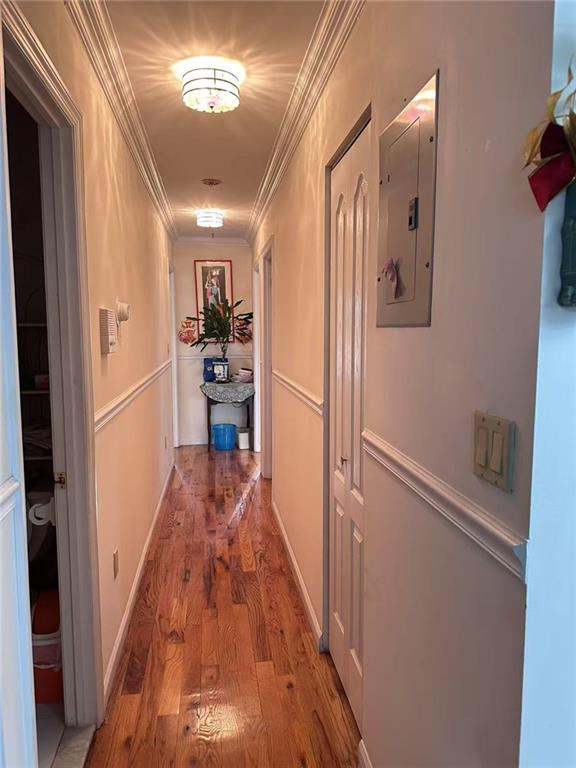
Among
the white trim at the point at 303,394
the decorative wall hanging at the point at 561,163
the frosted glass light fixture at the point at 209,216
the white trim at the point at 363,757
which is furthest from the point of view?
the frosted glass light fixture at the point at 209,216

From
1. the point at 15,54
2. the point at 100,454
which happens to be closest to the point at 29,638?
the point at 100,454

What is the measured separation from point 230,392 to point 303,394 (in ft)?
10.5

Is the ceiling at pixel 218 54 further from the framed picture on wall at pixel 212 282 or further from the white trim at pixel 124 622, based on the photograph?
the framed picture on wall at pixel 212 282

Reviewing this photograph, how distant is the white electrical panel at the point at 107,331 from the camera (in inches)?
80.1

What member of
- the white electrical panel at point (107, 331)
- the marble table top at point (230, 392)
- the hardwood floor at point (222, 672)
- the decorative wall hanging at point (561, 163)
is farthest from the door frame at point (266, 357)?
the decorative wall hanging at point (561, 163)

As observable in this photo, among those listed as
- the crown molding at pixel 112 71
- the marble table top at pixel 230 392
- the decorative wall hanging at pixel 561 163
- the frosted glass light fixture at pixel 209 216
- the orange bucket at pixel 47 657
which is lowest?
the orange bucket at pixel 47 657

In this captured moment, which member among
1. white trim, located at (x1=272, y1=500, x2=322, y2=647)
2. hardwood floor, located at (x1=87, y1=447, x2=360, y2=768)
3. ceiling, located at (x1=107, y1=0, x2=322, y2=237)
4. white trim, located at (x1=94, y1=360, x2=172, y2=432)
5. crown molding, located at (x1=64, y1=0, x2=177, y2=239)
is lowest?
hardwood floor, located at (x1=87, y1=447, x2=360, y2=768)

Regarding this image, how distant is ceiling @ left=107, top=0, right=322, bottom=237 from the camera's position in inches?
66.4

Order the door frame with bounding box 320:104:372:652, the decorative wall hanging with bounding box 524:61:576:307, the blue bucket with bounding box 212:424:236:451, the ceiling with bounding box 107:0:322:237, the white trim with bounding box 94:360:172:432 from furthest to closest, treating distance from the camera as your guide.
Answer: the blue bucket with bounding box 212:424:236:451, the door frame with bounding box 320:104:372:652, the white trim with bounding box 94:360:172:432, the ceiling with bounding box 107:0:322:237, the decorative wall hanging with bounding box 524:61:576:307

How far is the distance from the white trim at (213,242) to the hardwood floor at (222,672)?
3.58m

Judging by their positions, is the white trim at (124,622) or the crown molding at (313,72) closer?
the crown molding at (313,72)

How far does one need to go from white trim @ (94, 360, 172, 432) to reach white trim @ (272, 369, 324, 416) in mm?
885

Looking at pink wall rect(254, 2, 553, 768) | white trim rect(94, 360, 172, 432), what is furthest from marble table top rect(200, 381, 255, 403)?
pink wall rect(254, 2, 553, 768)

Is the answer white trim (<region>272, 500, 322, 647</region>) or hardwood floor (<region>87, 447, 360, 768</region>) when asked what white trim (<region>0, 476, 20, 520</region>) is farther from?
white trim (<region>272, 500, 322, 647</region>)
